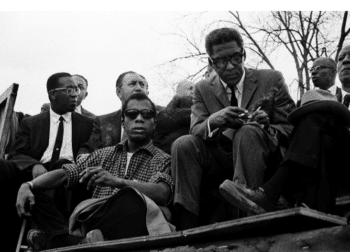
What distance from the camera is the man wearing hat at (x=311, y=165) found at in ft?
9.28

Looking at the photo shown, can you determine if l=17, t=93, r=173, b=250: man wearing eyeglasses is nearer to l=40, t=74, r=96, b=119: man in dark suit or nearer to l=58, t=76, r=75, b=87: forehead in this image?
l=58, t=76, r=75, b=87: forehead

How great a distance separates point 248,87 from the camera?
3756 millimetres

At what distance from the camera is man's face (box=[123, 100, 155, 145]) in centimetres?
404

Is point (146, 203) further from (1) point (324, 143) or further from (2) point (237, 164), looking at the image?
(1) point (324, 143)

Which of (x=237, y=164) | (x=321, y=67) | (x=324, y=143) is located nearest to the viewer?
(x=324, y=143)

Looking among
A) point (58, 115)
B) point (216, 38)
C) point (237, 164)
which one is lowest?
point (237, 164)

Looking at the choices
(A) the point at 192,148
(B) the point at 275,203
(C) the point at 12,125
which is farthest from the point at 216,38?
(C) the point at 12,125

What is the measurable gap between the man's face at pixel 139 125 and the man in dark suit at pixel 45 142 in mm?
761

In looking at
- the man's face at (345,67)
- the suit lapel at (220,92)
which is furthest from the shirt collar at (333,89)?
the suit lapel at (220,92)

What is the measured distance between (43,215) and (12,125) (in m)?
1.63

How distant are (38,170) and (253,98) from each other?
1.73 m

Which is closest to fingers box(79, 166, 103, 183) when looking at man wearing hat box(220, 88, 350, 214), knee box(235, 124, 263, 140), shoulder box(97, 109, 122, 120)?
knee box(235, 124, 263, 140)

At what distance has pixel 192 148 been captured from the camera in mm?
3436

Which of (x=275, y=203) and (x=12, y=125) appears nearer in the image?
(x=275, y=203)
